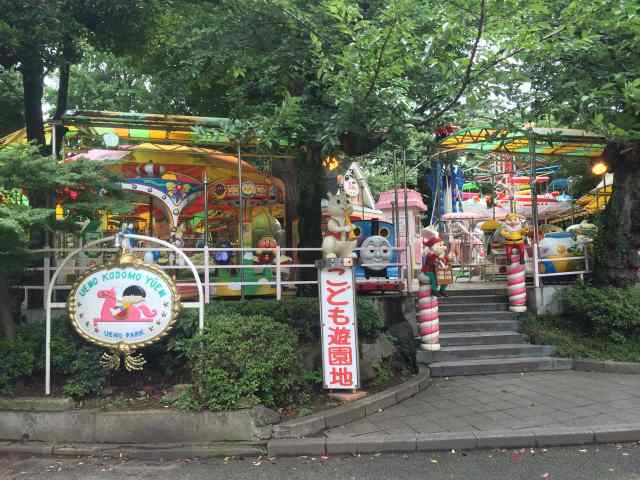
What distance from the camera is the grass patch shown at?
844cm

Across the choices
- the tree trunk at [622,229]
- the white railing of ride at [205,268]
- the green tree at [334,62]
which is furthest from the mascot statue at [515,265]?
the green tree at [334,62]

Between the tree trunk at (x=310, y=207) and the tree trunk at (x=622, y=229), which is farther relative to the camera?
the tree trunk at (x=622, y=229)

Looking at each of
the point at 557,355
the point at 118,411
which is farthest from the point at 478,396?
the point at 118,411

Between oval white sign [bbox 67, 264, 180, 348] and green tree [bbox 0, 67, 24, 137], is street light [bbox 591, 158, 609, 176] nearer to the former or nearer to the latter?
oval white sign [bbox 67, 264, 180, 348]

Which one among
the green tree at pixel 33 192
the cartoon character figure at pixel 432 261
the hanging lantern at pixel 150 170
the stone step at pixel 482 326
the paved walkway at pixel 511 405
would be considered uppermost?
the hanging lantern at pixel 150 170

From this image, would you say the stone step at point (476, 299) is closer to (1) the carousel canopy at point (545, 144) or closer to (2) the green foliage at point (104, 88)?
(1) the carousel canopy at point (545, 144)

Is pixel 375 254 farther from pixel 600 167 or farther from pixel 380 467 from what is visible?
pixel 380 467

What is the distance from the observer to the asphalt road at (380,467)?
15.5 feet

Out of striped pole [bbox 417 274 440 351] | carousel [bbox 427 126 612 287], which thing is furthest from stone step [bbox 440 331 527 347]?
carousel [bbox 427 126 612 287]

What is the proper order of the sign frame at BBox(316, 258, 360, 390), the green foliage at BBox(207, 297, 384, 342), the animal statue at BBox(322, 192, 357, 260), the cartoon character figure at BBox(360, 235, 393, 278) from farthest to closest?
the cartoon character figure at BBox(360, 235, 393, 278) < the green foliage at BBox(207, 297, 384, 342) < the animal statue at BBox(322, 192, 357, 260) < the sign frame at BBox(316, 258, 360, 390)

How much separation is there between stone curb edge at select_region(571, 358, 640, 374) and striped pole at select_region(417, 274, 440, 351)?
2.37 m

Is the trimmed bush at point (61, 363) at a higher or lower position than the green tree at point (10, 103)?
lower

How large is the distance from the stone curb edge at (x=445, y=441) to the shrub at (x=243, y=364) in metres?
0.67

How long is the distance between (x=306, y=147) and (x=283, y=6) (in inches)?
99.1
